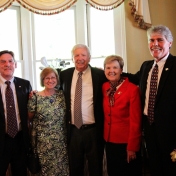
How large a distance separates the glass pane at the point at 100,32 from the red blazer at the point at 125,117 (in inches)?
47.4

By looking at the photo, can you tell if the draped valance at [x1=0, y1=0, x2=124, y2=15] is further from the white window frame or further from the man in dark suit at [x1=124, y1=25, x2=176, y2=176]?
the man in dark suit at [x1=124, y1=25, x2=176, y2=176]

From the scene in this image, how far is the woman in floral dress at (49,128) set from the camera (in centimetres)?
215

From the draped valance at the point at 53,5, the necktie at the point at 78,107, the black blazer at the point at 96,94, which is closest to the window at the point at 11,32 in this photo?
the draped valance at the point at 53,5

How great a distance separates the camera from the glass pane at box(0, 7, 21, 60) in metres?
2.97

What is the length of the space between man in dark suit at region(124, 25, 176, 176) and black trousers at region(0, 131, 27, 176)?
3.50 feet

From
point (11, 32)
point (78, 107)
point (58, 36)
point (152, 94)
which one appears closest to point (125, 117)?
point (152, 94)

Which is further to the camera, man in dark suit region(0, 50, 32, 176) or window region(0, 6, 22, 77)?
window region(0, 6, 22, 77)

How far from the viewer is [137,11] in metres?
2.69

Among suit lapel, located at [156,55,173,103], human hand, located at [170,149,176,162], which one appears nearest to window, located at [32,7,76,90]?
suit lapel, located at [156,55,173,103]

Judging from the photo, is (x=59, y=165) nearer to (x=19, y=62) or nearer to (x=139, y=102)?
(x=139, y=102)

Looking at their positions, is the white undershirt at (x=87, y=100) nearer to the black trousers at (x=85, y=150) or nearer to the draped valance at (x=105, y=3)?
the black trousers at (x=85, y=150)

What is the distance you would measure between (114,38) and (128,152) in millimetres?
1526

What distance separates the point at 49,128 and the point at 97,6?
1.46 m

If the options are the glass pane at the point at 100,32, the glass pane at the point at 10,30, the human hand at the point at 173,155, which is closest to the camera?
the human hand at the point at 173,155
